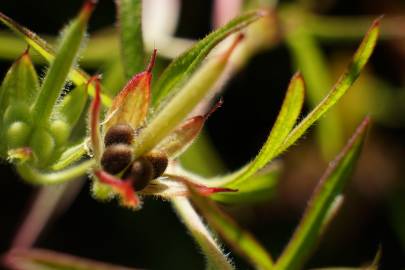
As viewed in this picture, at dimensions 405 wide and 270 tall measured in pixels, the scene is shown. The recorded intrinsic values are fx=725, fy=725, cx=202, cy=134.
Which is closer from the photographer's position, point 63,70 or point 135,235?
point 63,70

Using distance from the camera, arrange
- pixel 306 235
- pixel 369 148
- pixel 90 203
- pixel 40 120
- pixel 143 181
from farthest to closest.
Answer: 1. pixel 369 148
2. pixel 90 203
3. pixel 306 235
4. pixel 40 120
5. pixel 143 181

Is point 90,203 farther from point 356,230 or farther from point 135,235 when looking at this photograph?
point 356,230

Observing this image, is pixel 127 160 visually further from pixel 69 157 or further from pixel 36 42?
pixel 36 42

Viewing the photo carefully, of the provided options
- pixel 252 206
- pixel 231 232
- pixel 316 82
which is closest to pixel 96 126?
pixel 231 232

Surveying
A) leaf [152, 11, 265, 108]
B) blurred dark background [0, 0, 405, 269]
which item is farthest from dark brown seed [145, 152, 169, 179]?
blurred dark background [0, 0, 405, 269]

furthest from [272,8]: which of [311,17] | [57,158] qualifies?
[57,158]

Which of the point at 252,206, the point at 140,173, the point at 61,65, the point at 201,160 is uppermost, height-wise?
the point at 61,65
